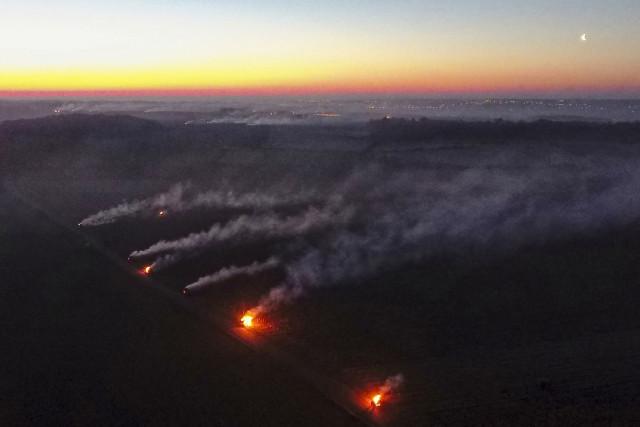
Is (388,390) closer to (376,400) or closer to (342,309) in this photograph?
(376,400)

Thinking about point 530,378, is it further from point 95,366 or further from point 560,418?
point 95,366

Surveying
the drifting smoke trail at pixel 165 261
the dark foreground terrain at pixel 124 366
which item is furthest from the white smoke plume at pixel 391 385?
the drifting smoke trail at pixel 165 261

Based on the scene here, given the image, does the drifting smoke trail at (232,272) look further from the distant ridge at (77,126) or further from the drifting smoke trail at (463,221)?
the distant ridge at (77,126)

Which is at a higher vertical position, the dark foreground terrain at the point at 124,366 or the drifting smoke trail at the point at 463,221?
the drifting smoke trail at the point at 463,221

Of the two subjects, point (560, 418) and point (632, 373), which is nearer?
point (560, 418)

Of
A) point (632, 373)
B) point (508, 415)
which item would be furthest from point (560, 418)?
point (632, 373)

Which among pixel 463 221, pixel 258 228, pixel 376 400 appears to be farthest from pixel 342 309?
pixel 463 221
